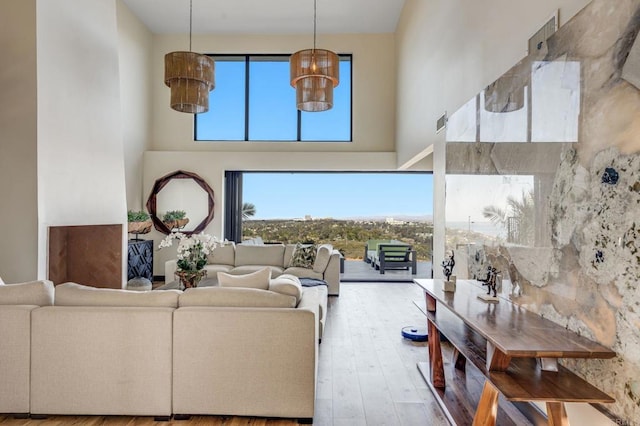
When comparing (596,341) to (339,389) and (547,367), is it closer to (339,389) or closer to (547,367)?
(547,367)

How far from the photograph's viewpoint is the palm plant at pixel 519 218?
262 cm

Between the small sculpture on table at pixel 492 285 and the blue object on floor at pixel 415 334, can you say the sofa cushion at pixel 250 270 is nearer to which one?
the blue object on floor at pixel 415 334

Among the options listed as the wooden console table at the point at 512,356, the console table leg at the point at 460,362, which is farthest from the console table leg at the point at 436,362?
the console table leg at the point at 460,362

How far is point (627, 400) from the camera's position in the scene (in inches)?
68.6

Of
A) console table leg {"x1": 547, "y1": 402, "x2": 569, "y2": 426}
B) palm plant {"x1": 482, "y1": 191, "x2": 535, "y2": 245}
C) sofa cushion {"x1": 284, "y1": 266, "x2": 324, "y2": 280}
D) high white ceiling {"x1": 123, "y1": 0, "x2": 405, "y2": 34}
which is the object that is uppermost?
high white ceiling {"x1": 123, "y1": 0, "x2": 405, "y2": 34}

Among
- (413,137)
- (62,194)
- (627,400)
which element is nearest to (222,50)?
(413,137)

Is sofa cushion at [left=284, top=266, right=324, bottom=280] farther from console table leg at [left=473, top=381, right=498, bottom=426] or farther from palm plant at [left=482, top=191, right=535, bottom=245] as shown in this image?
console table leg at [left=473, top=381, right=498, bottom=426]

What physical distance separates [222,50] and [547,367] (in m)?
8.38

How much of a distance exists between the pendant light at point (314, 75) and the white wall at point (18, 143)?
2.79m

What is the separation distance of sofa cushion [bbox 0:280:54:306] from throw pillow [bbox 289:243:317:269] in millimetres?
4271

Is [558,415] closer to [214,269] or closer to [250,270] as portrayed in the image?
[250,270]

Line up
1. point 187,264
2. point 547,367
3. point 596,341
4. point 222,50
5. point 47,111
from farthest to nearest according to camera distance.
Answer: point 222,50 < point 187,264 < point 47,111 < point 547,367 < point 596,341

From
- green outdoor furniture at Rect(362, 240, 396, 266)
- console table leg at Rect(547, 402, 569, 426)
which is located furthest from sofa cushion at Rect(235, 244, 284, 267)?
console table leg at Rect(547, 402, 569, 426)

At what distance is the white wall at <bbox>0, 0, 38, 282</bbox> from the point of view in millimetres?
4125
